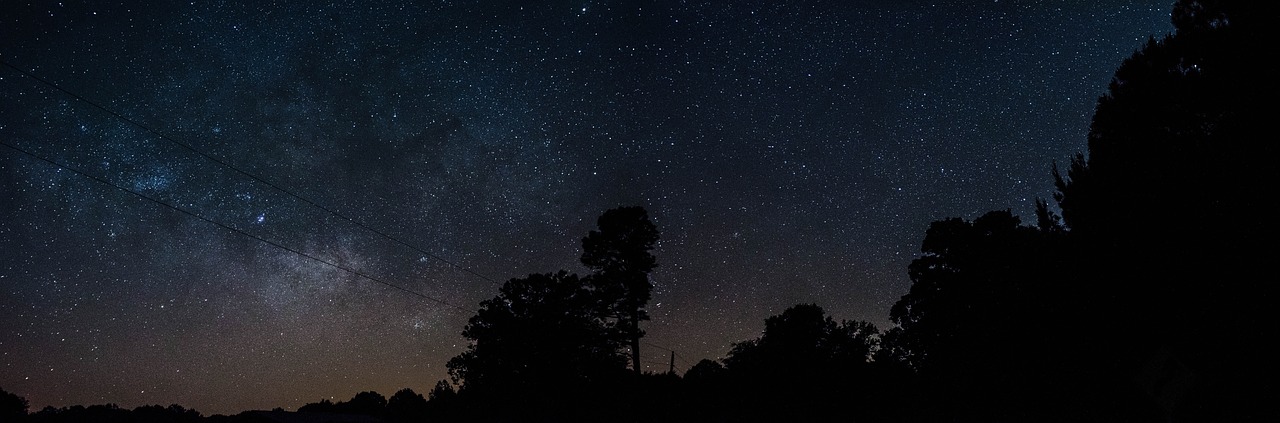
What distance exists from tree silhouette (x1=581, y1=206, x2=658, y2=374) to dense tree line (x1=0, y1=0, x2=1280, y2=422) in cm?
9

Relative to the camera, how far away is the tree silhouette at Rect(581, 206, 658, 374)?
4041 cm

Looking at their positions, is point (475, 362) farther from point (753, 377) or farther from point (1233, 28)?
point (1233, 28)

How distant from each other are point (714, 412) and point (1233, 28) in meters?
26.1

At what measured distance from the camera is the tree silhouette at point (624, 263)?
4041 centimetres

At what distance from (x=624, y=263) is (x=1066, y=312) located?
86.0 feet

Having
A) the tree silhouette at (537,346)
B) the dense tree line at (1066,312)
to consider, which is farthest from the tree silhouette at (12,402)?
the tree silhouette at (537,346)

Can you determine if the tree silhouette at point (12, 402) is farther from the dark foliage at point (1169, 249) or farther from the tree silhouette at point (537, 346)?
the dark foliage at point (1169, 249)

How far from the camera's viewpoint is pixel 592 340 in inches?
1590

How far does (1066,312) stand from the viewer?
19.5 m

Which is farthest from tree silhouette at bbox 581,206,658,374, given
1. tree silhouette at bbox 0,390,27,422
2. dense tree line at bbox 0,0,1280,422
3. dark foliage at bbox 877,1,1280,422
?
tree silhouette at bbox 0,390,27,422

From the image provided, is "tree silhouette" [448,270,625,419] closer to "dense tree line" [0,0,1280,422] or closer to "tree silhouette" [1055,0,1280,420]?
"dense tree line" [0,0,1280,422]

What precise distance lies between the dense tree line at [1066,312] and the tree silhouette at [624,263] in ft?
0.31

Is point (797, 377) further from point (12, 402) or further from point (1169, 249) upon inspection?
point (12, 402)

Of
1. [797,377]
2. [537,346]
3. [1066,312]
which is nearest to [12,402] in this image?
[537,346]
